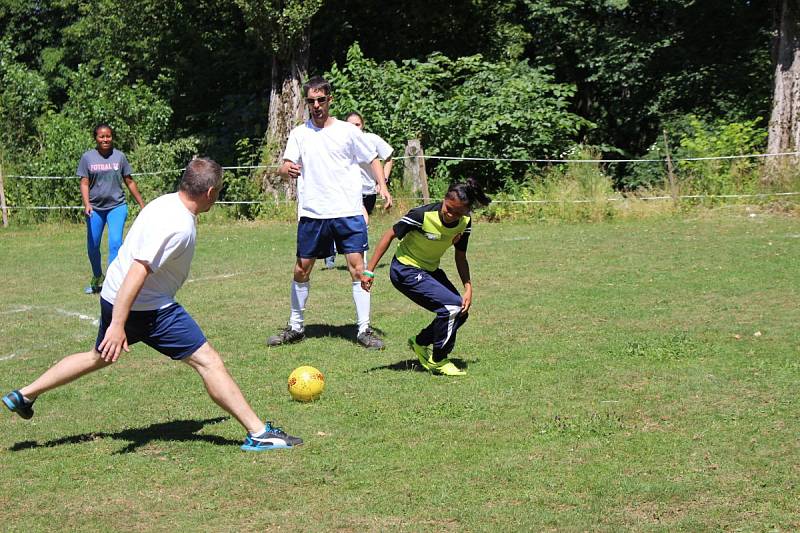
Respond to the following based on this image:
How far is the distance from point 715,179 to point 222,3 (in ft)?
48.6

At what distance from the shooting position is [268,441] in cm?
637

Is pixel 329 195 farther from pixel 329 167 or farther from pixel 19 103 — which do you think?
pixel 19 103

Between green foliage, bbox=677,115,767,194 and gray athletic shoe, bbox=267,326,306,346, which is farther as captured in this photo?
green foliage, bbox=677,115,767,194

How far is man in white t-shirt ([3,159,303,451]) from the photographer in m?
5.86

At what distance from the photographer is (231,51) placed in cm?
3120

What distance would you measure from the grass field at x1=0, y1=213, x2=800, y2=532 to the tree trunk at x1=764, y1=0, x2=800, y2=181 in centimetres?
891

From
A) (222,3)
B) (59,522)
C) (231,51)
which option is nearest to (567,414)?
(59,522)

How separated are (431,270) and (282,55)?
627 inches

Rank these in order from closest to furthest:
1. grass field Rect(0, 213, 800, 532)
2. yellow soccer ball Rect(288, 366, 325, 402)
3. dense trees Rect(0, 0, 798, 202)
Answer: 1. grass field Rect(0, 213, 800, 532)
2. yellow soccer ball Rect(288, 366, 325, 402)
3. dense trees Rect(0, 0, 798, 202)

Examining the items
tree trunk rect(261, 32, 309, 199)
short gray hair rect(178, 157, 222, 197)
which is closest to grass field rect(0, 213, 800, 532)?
short gray hair rect(178, 157, 222, 197)

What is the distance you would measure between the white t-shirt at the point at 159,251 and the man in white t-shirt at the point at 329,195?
3133mm

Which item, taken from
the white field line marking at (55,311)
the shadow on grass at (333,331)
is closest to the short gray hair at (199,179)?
the shadow on grass at (333,331)

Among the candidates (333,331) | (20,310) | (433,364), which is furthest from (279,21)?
(433,364)

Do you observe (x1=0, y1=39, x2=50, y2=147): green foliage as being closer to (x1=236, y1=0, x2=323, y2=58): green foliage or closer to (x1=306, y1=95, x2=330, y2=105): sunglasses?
(x1=236, y1=0, x2=323, y2=58): green foliage
